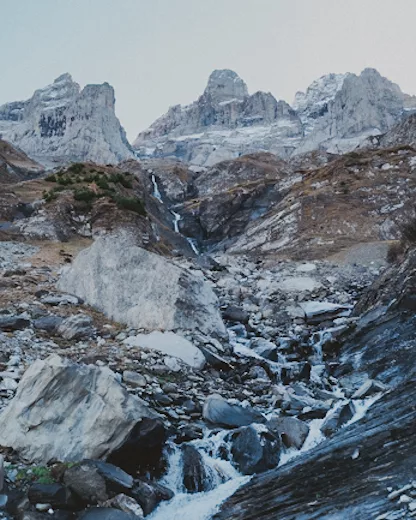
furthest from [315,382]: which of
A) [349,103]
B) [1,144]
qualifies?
[349,103]

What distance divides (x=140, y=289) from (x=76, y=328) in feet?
9.73

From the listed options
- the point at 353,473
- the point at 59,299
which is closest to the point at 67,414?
the point at 353,473

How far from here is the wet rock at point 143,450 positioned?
27.2 feet

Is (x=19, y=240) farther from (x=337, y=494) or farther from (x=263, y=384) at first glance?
(x=337, y=494)

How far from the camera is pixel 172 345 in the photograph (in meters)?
13.4

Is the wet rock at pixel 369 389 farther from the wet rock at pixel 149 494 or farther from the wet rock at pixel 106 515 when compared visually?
the wet rock at pixel 106 515

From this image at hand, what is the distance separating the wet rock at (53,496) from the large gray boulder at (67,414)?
0.99 metres

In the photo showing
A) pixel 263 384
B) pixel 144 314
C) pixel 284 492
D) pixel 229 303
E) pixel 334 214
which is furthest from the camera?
pixel 334 214

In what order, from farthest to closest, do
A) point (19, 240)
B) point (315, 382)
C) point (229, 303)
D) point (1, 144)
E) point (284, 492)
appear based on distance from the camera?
1. point (1, 144)
2. point (19, 240)
3. point (229, 303)
4. point (315, 382)
5. point (284, 492)

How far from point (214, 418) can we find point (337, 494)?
12.0 feet

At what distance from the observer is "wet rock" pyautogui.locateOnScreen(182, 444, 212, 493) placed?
8.59 m

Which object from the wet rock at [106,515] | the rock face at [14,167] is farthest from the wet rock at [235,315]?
the rock face at [14,167]

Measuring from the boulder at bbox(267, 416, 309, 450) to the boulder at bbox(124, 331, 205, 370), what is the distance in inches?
119

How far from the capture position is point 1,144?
85375 mm
